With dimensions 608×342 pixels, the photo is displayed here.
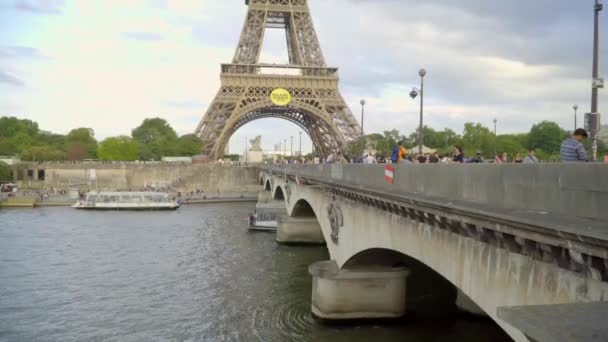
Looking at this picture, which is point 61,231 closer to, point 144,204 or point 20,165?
point 144,204

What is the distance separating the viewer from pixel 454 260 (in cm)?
948

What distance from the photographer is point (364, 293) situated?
17984 mm

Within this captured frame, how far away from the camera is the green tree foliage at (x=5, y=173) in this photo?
76375mm

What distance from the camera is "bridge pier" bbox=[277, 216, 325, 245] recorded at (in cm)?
3481

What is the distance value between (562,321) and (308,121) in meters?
78.4

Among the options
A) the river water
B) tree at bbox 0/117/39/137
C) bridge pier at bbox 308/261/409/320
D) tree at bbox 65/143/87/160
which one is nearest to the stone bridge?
bridge pier at bbox 308/261/409/320

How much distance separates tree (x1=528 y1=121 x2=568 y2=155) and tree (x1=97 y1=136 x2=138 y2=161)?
68396 mm

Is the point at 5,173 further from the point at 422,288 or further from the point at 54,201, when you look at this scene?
the point at 422,288

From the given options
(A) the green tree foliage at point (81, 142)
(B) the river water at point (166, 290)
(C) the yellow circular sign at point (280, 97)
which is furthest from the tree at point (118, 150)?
(B) the river water at point (166, 290)

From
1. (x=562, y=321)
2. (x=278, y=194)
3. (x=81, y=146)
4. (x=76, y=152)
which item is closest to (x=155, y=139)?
(x=81, y=146)

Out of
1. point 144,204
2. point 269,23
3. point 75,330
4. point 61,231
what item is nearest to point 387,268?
point 75,330

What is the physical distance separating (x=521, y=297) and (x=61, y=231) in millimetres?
39563

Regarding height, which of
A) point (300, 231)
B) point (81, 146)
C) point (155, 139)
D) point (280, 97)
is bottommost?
point (300, 231)

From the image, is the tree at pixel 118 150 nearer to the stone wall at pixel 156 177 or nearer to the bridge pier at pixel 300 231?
the stone wall at pixel 156 177
